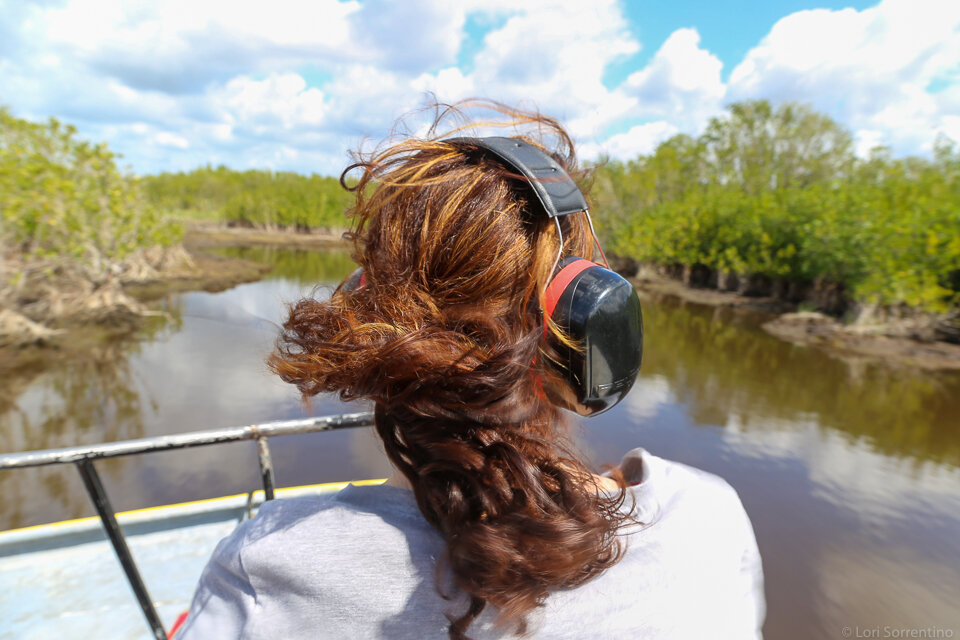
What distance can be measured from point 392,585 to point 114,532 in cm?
131

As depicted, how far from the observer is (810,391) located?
7.65m

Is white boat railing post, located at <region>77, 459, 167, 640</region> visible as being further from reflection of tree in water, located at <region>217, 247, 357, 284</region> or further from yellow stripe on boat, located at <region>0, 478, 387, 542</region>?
reflection of tree in water, located at <region>217, 247, 357, 284</region>

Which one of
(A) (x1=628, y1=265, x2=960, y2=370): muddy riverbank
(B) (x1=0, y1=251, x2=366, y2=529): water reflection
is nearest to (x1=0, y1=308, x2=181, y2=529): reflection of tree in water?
(B) (x1=0, y1=251, x2=366, y2=529): water reflection

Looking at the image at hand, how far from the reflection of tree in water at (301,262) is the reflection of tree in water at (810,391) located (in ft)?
34.9

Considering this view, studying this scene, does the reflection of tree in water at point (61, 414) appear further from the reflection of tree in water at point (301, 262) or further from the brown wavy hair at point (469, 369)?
the reflection of tree in water at point (301, 262)

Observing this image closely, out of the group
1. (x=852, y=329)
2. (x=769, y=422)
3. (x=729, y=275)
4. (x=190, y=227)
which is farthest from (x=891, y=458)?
(x=190, y=227)

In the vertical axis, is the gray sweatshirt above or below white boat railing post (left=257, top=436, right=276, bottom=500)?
above

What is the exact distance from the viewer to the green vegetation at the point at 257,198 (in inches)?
1558

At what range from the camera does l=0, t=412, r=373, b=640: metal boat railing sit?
4.14ft

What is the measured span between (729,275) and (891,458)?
12.5 metres

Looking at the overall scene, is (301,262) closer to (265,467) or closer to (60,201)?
(60,201)

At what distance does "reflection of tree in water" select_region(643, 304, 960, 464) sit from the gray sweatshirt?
243 inches

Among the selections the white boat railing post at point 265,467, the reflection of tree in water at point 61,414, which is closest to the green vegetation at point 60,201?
the reflection of tree in water at point 61,414

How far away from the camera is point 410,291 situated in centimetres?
79
